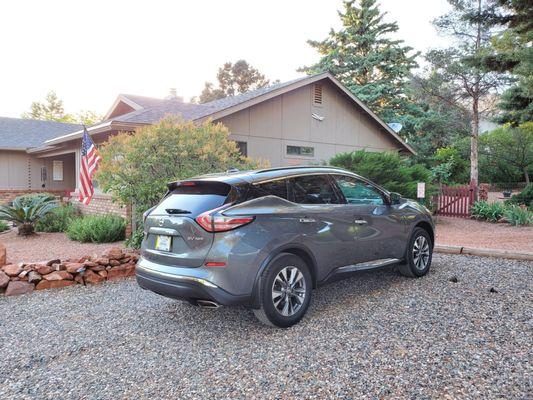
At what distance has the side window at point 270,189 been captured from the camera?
161 inches

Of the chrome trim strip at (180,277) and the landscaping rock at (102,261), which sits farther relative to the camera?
the landscaping rock at (102,261)

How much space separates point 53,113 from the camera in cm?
5844

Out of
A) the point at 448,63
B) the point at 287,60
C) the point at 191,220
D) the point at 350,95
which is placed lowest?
the point at 191,220

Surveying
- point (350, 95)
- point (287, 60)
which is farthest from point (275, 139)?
point (287, 60)

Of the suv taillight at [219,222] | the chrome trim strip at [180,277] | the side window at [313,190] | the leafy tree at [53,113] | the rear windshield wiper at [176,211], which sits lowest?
the chrome trim strip at [180,277]

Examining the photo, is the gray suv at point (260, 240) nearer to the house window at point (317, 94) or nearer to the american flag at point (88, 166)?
the american flag at point (88, 166)

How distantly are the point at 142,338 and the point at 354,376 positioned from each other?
2.13m

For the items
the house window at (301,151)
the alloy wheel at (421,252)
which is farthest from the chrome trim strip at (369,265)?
the house window at (301,151)

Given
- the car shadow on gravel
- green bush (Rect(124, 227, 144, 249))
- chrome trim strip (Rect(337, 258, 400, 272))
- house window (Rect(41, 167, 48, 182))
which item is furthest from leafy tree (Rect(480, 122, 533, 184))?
house window (Rect(41, 167, 48, 182))

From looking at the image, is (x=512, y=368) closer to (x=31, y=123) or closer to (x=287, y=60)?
(x=31, y=123)

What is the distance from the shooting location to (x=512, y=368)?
3.16 m

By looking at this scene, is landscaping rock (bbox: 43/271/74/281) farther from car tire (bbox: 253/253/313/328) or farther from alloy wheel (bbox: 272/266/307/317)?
alloy wheel (bbox: 272/266/307/317)

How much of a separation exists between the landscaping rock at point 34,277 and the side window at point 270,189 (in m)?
3.84

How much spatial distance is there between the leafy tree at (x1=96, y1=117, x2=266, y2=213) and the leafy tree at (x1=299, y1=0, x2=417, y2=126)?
19069 mm
